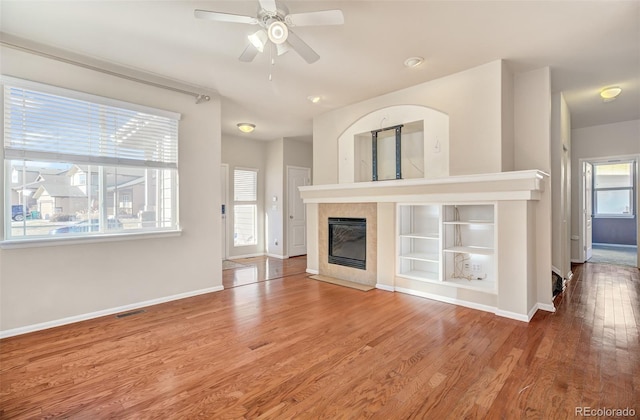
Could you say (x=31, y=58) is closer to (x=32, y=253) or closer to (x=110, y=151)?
(x=110, y=151)

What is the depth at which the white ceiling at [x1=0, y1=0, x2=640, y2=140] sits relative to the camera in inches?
98.1

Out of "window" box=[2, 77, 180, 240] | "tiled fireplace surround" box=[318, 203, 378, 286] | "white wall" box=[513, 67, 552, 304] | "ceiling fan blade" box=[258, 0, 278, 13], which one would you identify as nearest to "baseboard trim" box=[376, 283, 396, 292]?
"tiled fireplace surround" box=[318, 203, 378, 286]

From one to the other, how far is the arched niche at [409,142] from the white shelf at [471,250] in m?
0.94

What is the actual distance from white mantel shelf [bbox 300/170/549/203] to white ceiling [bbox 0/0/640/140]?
132cm

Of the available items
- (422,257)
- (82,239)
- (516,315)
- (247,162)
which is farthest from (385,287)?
(247,162)

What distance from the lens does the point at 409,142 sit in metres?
4.47

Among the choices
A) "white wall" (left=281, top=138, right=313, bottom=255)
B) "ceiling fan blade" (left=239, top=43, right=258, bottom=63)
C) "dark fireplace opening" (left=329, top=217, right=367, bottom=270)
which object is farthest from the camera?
"white wall" (left=281, top=138, right=313, bottom=255)

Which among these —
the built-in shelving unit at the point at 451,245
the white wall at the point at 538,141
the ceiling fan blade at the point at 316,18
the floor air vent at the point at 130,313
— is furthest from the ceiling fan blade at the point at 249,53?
the white wall at the point at 538,141

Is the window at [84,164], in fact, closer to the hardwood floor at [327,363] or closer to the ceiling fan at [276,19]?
the hardwood floor at [327,363]

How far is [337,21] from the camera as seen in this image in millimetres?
2229

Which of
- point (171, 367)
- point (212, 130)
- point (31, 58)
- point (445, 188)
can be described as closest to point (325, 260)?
point (445, 188)

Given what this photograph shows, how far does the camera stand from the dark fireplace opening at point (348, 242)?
15.5ft

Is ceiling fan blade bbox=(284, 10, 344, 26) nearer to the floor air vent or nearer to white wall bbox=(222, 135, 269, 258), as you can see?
the floor air vent

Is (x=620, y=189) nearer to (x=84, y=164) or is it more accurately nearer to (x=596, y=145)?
(x=596, y=145)
